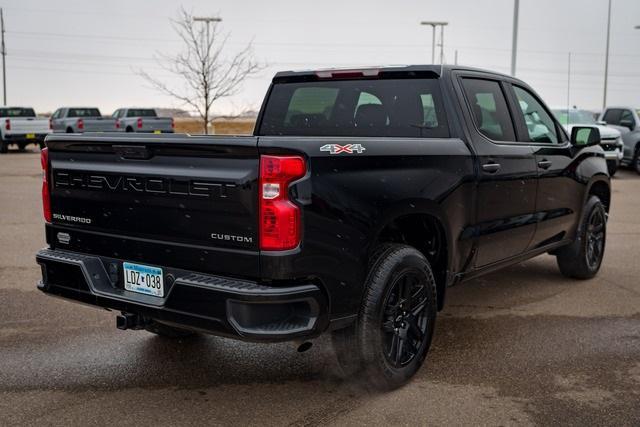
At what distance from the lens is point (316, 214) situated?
11.5ft

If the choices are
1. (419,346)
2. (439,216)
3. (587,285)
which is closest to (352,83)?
(439,216)

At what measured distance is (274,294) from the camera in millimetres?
3383

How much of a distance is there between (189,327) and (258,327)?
0.41 m

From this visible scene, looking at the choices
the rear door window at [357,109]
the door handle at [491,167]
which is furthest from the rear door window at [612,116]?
the rear door window at [357,109]

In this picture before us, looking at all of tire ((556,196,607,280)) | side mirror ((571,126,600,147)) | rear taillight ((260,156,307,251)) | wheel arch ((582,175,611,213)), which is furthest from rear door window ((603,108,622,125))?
rear taillight ((260,156,307,251))

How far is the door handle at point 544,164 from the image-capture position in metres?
5.66

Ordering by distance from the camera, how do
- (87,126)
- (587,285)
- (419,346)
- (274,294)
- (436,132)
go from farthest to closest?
(87,126), (587,285), (436,132), (419,346), (274,294)

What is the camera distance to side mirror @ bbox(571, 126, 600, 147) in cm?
628

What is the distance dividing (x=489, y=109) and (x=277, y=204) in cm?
249

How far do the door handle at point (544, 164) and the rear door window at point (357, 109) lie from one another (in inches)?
49.6

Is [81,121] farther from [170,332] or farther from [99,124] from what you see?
[170,332]

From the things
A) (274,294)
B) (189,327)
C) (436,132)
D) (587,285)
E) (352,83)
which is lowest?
(587,285)

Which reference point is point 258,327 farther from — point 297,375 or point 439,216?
point 439,216

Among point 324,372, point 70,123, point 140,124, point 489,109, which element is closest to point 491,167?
point 489,109
